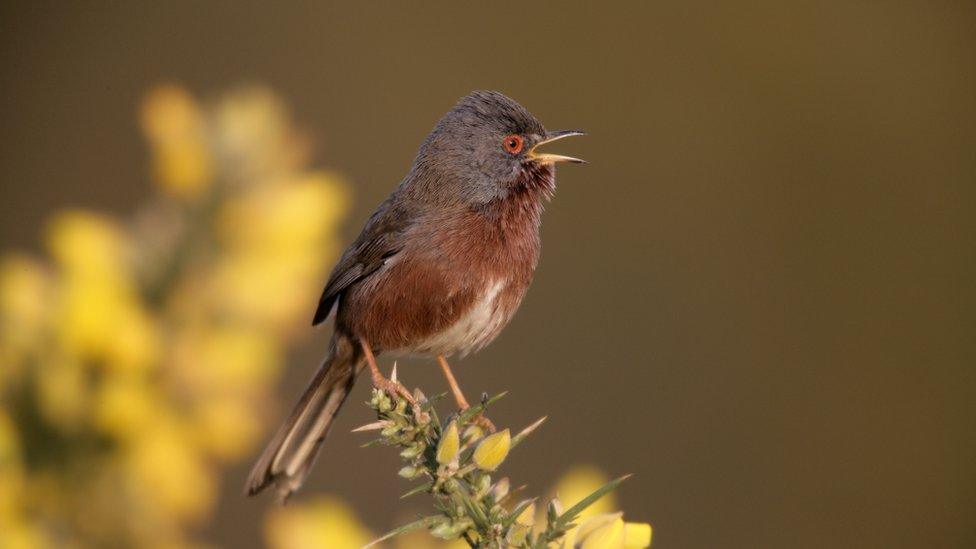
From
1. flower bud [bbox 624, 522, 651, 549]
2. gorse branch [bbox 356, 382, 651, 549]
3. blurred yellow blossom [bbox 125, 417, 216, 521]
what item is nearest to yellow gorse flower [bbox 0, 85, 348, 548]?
blurred yellow blossom [bbox 125, 417, 216, 521]

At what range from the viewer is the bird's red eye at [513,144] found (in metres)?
3.73

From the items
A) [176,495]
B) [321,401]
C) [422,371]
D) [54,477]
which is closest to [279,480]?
[321,401]

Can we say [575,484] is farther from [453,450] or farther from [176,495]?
[176,495]

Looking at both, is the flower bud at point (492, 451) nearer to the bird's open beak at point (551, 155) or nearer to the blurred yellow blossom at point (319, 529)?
the blurred yellow blossom at point (319, 529)

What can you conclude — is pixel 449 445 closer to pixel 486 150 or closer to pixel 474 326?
pixel 474 326

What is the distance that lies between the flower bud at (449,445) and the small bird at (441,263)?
66.0 inches

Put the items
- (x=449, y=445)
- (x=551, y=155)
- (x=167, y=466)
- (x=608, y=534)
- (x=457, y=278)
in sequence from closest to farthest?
1. (x=608, y=534)
2. (x=449, y=445)
3. (x=167, y=466)
4. (x=457, y=278)
5. (x=551, y=155)

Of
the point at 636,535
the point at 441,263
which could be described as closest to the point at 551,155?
the point at 441,263

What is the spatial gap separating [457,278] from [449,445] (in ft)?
5.96

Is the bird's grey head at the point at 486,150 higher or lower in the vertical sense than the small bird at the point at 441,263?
higher

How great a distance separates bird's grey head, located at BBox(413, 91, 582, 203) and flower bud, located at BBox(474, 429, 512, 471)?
1.99m

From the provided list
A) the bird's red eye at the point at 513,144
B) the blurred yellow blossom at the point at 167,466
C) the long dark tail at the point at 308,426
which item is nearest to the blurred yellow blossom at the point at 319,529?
the blurred yellow blossom at the point at 167,466

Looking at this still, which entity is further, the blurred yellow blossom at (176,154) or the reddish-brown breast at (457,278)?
the reddish-brown breast at (457,278)

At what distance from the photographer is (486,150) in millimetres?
3744
